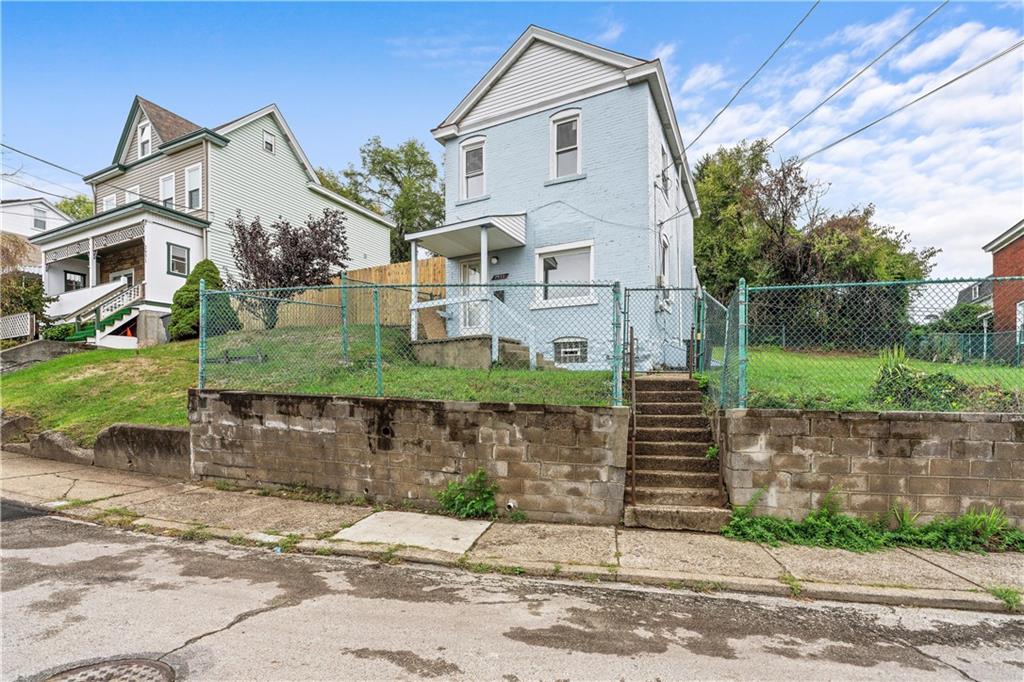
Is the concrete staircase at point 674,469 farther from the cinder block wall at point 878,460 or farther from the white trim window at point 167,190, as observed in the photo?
the white trim window at point 167,190

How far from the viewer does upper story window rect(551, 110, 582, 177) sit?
11.7 metres

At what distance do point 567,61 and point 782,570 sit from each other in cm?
1163

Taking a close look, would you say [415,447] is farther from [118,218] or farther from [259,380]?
[118,218]

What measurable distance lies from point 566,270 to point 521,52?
5694mm

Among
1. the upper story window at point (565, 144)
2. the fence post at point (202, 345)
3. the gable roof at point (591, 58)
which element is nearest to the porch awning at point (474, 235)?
the upper story window at point (565, 144)

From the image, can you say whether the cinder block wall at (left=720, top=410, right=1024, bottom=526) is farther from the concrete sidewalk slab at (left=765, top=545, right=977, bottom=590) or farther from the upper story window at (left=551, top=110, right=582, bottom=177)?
the upper story window at (left=551, top=110, right=582, bottom=177)

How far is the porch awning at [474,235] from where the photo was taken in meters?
11.2

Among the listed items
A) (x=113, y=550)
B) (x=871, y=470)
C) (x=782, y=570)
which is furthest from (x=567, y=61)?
(x=113, y=550)

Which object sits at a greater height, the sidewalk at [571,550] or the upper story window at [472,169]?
the upper story window at [472,169]

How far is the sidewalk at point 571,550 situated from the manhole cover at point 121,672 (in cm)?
187

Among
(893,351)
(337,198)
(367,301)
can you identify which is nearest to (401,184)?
(337,198)

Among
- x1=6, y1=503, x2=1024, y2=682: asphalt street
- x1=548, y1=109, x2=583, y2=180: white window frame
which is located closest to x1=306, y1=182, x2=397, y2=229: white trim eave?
x1=548, y1=109, x2=583, y2=180: white window frame

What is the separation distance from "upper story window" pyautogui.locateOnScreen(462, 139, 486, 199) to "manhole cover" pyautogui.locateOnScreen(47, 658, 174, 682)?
38.2 feet

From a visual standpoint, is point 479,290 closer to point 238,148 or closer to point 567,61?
point 567,61
